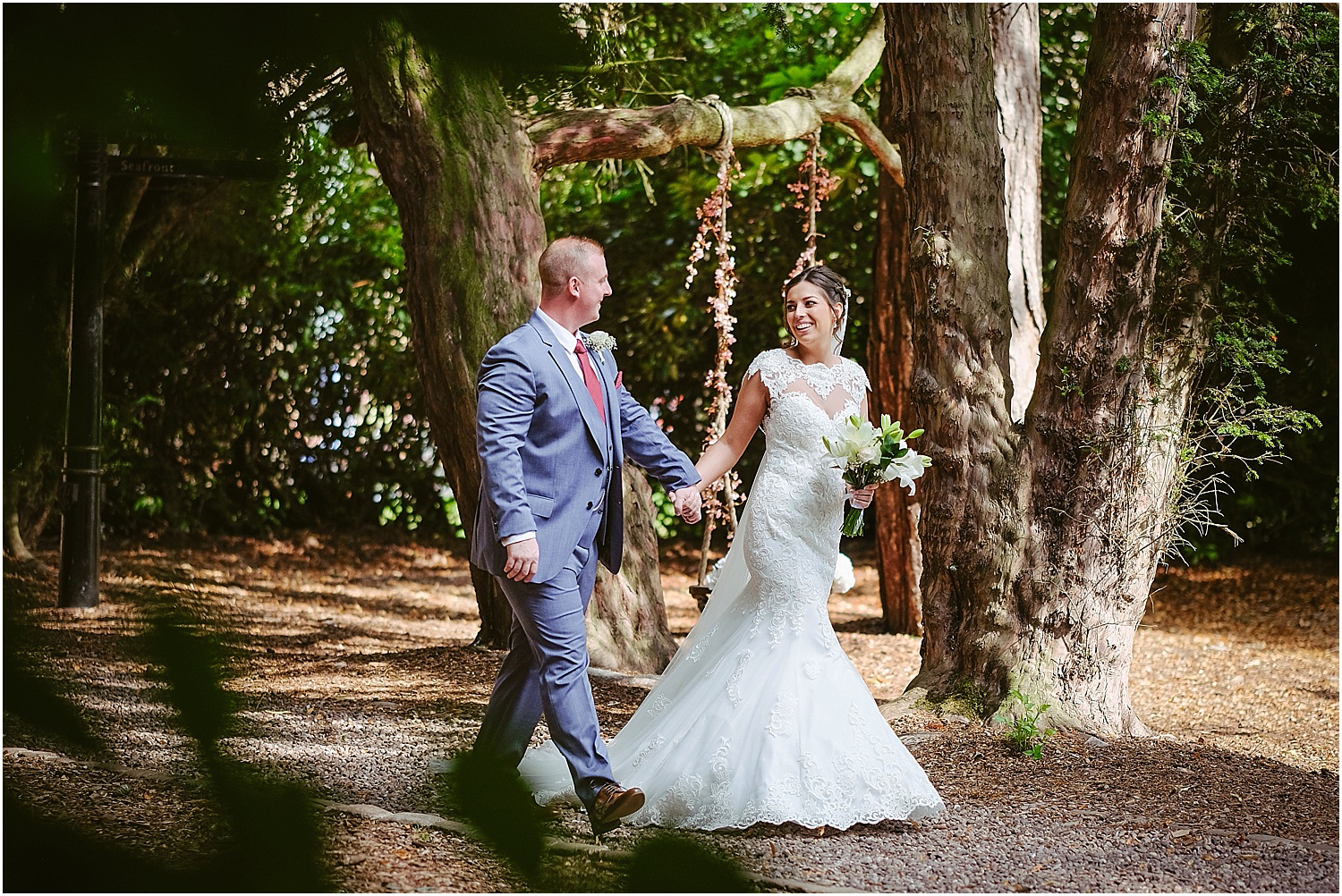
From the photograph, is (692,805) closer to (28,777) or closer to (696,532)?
(28,777)

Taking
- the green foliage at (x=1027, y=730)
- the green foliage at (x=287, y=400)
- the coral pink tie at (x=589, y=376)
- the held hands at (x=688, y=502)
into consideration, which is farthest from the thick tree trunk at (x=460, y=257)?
the green foliage at (x=287, y=400)

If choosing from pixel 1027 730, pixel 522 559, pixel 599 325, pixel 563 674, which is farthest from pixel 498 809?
pixel 599 325

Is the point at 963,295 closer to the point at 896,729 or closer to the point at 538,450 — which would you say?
the point at 896,729

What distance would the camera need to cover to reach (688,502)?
12.4 ft

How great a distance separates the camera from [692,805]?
337 centimetres

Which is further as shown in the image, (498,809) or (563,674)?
(563,674)

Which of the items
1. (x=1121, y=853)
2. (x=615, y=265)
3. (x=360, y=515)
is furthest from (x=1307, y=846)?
(x=360, y=515)

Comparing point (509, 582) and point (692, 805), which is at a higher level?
point (509, 582)

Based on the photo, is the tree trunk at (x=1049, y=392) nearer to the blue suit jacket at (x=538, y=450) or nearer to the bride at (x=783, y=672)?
the bride at (x=783, y=672)

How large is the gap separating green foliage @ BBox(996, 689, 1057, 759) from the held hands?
1543mm

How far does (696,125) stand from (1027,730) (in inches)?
141

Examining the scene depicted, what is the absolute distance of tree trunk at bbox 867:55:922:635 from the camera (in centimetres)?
711

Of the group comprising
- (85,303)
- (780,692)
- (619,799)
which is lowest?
(619,799)

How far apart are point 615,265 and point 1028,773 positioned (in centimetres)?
725
